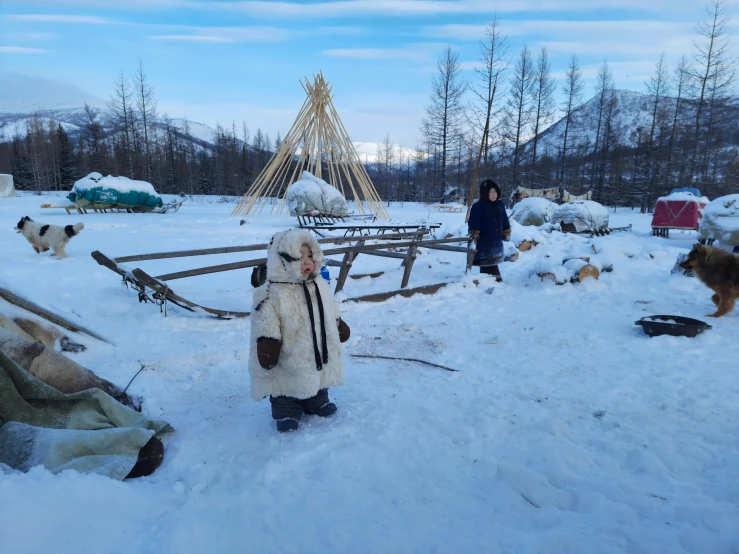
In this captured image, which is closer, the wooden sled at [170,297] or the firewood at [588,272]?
the wooden sled at [170,297]

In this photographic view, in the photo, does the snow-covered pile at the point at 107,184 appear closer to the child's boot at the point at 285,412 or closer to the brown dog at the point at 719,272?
the child's boot at the point at 285,412

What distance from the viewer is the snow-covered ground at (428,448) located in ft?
5.58

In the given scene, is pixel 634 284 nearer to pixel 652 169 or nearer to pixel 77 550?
pixel 77 550

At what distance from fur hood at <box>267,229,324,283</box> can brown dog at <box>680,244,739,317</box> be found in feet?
15.0

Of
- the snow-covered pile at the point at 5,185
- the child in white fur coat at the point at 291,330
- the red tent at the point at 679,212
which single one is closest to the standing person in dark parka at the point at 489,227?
the child in white fur coat at the point at 291,330

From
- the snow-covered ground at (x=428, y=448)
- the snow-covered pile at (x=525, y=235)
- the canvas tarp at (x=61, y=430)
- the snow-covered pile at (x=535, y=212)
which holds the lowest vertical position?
the snow-covered ground at (x=428, y=448)

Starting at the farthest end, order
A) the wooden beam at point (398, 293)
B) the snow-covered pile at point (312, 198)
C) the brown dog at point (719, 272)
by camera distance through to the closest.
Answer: the snow-covered pile at point (312, 198) → the wooden beam at point (398, 293) → the brown dog at point (719, 272)

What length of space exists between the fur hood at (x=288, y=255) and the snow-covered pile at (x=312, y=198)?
37.5 feet

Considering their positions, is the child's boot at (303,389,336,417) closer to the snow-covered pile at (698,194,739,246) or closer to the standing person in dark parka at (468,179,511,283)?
the standing person in dark parka at (468,179,511,283)

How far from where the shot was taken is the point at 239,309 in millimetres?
4949

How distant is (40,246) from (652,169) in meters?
27.6

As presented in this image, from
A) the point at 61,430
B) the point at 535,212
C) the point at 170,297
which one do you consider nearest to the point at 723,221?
the point at 535,212

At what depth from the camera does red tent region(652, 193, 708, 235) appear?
13.7m

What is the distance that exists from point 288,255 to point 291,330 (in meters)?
0.42
